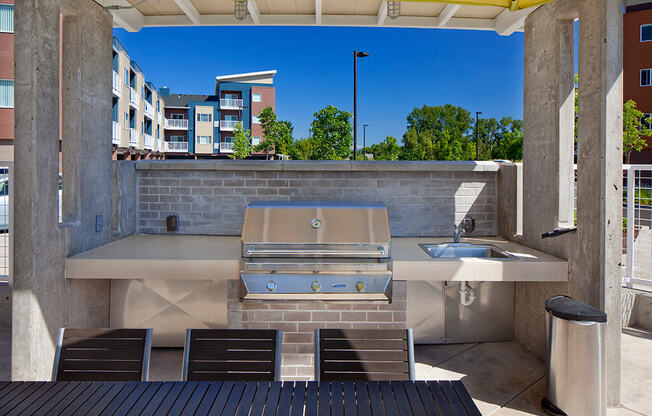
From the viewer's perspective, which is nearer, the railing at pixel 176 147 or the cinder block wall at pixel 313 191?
the cinder block wall at pixel 313 191

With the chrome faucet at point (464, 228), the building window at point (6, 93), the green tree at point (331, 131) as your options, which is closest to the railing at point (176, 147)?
the green tree at point (331, 131)

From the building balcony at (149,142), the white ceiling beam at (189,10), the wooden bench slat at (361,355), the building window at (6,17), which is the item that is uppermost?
the building window at (6,17)

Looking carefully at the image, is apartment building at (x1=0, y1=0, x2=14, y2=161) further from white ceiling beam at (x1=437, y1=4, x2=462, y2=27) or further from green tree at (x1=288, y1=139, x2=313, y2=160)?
green tree at (x1=288, y1=139, x2=313, y2=160)

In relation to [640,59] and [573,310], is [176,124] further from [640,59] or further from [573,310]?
[573,310]

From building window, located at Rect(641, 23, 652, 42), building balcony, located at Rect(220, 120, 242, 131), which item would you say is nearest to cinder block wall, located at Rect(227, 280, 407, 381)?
building window, located at Rect(641, 23, 652, 42)

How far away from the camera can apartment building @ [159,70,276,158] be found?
1436 inches

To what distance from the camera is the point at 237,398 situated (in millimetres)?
1411

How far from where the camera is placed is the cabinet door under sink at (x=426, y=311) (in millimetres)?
3842

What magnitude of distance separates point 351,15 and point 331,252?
2732mm

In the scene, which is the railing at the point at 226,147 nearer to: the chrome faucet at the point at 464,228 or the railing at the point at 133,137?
the railing at the point at 133,137

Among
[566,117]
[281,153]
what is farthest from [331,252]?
[281,153]

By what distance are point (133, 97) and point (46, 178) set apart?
1077 inches

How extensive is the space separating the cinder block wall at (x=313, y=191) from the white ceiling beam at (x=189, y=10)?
146cm

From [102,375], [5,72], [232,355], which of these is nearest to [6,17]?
[5,72]
